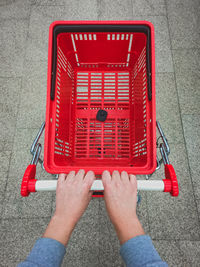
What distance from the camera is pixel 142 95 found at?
3.21ft

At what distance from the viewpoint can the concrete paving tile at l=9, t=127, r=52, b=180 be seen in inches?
57.4

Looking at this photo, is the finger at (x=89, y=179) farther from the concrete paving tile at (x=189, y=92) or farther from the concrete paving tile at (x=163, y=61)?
the concrete paving tile at (x=163, y=61)

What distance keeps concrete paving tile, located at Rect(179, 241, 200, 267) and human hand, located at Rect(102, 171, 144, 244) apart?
0.96 metres

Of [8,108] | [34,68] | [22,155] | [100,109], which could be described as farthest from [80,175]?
[34,68]

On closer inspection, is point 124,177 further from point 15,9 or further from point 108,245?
point 15,9

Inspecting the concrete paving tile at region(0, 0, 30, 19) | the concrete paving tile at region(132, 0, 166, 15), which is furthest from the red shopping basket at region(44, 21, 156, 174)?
the concrete paving tile at region(0, 0, 30, 19)

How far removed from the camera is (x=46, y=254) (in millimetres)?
537

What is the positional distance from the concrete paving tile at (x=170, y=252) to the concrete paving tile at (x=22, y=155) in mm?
996

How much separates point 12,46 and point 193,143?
2.03 m

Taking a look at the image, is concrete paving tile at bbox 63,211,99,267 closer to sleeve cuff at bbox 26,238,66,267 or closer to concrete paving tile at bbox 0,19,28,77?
sleeve cuff at bbox 26,238,66,267

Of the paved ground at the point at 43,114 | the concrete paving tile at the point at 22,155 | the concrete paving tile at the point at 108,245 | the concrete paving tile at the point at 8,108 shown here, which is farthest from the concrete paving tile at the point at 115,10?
the concrete paving tile at the point at 108,245

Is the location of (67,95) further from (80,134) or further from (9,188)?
(9,188)

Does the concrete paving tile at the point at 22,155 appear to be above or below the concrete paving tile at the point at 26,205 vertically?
above

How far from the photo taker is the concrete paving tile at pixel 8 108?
61.2 inches
